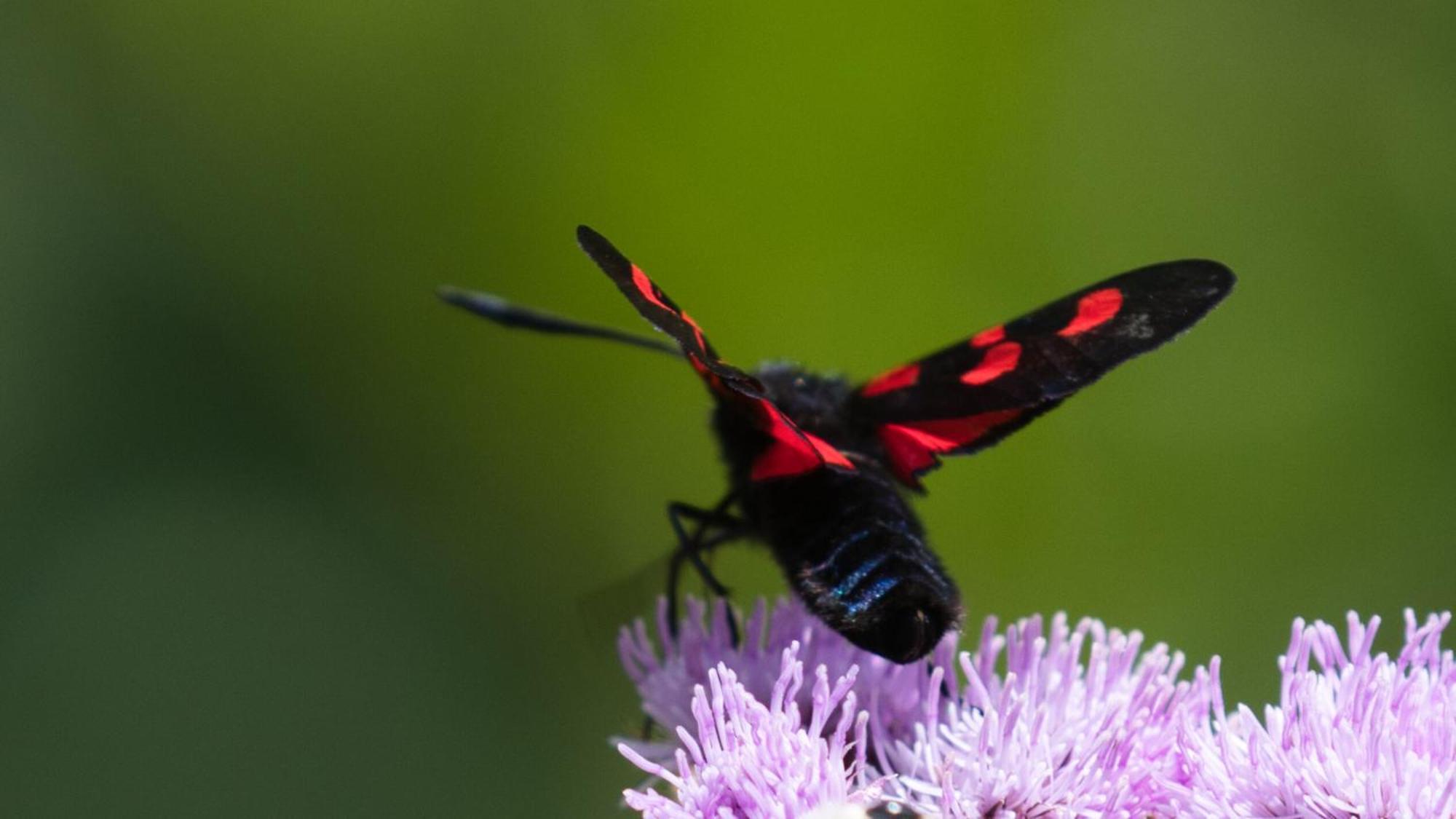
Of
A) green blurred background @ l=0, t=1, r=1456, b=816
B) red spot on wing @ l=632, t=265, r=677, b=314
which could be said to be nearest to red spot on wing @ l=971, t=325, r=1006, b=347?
red spot on wing @ l=632, t=265, r=677, b=314

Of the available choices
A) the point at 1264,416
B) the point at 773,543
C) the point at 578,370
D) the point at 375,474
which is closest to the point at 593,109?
the point at 578,370

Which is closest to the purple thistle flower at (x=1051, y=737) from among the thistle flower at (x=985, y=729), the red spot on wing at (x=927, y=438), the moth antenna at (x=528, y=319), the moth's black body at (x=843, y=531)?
the thistle flower at (x=985, y=729)

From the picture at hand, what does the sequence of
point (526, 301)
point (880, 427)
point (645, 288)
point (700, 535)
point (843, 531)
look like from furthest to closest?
point (526, 301) → point (700, 535) → point (880, 427) → point (843, 531) → point (645, 288)

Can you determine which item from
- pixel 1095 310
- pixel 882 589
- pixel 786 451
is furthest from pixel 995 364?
pixel 882 589

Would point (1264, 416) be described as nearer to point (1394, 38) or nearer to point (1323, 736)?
point (1394, 38)

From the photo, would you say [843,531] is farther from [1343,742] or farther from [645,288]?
[1343,742]

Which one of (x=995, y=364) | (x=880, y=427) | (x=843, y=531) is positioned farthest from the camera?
(x=880, y=427)
